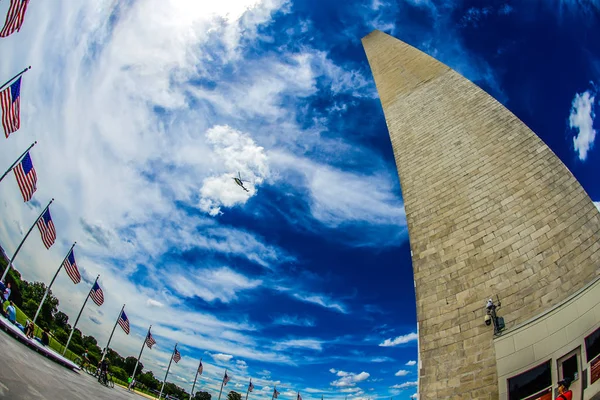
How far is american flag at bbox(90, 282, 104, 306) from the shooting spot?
17.5 meters

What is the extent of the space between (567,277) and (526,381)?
299cm

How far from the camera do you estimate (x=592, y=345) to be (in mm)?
6145

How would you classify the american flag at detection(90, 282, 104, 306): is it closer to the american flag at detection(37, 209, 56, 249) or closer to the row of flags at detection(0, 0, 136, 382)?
the row of flags at detection(0, 0, 136, 382)

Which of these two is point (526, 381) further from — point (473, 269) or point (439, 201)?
point (439, 201)

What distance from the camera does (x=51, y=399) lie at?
5.77m

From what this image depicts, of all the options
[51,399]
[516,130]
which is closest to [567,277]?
[516,130]

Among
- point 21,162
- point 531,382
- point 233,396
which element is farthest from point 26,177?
point 233,396

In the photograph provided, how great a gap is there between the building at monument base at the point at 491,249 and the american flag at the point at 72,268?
58.0ft

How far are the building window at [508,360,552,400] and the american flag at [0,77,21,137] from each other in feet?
54.3

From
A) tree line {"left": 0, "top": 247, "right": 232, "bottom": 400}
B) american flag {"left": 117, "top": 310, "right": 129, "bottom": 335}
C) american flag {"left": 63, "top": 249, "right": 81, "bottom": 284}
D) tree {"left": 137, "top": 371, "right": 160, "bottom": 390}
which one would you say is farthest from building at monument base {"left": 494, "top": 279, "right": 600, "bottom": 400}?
tree {"left": 137, "top": 371, "right": 160, "bottom": 390}

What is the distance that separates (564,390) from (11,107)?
57.1 ft

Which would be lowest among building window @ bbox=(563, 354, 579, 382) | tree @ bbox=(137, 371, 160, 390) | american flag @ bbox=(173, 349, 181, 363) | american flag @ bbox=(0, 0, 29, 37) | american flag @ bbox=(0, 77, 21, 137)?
tree @ bbox=(137, 371, 160, 390)

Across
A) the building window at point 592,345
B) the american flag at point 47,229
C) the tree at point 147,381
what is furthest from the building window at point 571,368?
the tree at point 147,381

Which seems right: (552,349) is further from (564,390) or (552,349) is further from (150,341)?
(150,341)
